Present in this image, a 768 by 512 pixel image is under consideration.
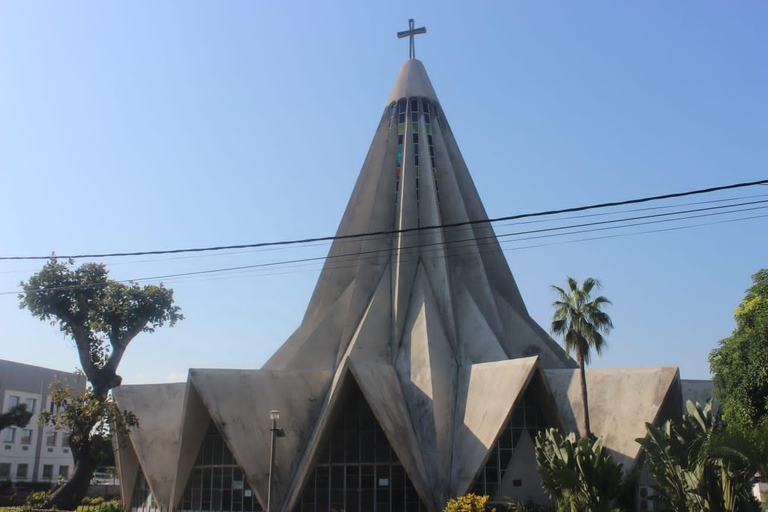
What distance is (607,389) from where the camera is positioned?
2794cm

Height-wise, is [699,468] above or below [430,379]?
below

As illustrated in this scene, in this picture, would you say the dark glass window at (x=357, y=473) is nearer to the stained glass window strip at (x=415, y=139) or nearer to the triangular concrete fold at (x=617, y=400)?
the triangular concrete fold at (x=617, y=400)

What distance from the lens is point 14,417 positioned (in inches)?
1763

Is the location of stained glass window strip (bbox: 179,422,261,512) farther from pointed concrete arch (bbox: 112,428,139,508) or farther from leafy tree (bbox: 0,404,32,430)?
leafy tree (bbox: 0,404,32,430)

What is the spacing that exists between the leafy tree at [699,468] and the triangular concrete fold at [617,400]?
9509 millimetres

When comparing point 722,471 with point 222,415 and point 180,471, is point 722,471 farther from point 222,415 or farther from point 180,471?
point 180,471

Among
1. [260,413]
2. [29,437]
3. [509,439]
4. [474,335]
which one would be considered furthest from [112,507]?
[29,437]

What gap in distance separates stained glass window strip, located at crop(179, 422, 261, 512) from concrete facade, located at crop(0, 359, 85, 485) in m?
28.6

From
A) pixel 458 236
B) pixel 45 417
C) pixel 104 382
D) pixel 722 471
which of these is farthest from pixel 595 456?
pixel 104 382

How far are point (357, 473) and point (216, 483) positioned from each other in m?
6.07

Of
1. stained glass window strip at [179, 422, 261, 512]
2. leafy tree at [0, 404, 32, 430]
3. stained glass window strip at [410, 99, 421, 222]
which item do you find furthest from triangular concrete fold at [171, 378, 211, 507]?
leafy tree at [0, 404, 32, 430]

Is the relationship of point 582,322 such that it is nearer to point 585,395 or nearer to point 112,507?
point 585,395

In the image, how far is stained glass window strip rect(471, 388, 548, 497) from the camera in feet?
87.6

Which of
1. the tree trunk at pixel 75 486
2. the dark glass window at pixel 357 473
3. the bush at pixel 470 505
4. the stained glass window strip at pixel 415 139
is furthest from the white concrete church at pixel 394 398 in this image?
the bush at pixel 470 505
